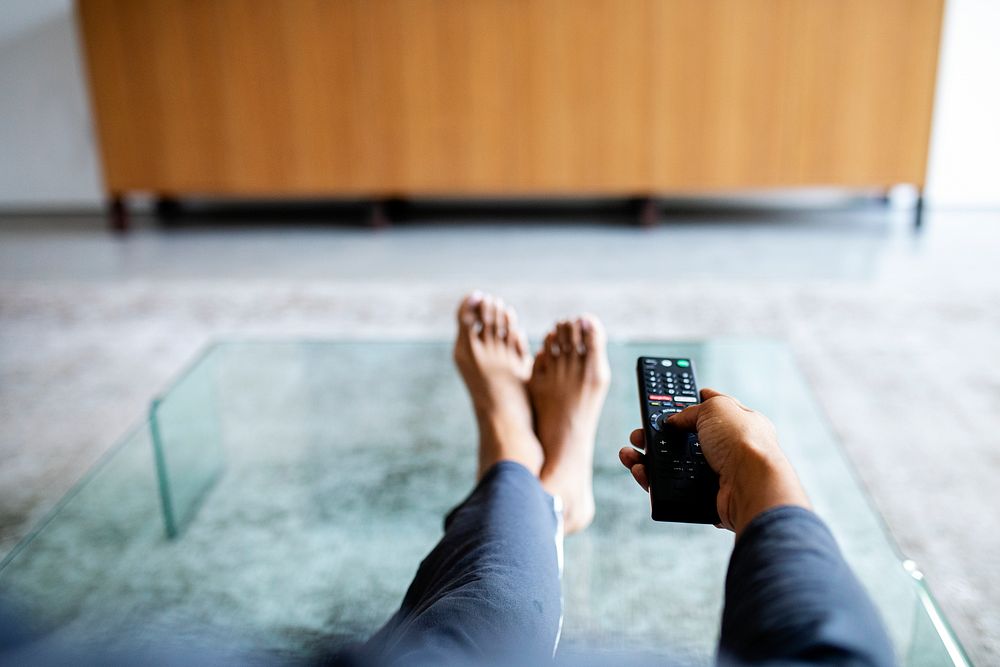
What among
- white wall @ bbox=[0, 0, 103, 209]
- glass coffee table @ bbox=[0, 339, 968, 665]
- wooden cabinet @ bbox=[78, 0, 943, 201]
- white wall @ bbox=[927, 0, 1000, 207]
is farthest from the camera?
white wall @ bbox=[0, 0, 103, 209]

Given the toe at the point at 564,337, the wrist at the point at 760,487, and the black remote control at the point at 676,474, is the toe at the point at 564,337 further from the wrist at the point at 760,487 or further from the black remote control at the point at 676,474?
the wrist at the point at 760,487

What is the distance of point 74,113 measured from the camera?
3.63m

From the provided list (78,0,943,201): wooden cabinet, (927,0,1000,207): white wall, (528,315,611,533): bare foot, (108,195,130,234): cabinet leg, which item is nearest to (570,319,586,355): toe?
(528,315,611,533): bare foot

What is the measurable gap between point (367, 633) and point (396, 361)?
59 centimetres

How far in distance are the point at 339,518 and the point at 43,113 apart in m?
3.17

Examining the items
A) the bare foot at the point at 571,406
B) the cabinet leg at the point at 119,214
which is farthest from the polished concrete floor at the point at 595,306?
the bare foot at the point at 571,406

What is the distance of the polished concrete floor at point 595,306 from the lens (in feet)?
4.75

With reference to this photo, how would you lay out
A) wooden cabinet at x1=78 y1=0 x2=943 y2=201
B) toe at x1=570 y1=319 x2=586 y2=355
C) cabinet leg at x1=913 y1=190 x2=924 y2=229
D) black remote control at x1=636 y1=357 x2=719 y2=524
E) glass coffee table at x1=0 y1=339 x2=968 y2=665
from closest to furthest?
black remote control at x1=636 y1=357 x2=719 y2=524 → glass coffee table at x1=0 y1=339 x2=968 y2=665 → toe at x1=570 y1=319 x2=586 y2=355 → wooden cabinet at x1=78 y1=0 x2=943 y2=201 → cabinet leg at x1=913 y1=190 x2=924 y2=229

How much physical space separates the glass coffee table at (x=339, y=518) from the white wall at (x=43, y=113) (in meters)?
2.63

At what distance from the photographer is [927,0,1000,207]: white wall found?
3.23 metres

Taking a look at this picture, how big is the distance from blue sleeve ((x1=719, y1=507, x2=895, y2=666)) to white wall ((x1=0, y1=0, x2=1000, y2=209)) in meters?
2.95

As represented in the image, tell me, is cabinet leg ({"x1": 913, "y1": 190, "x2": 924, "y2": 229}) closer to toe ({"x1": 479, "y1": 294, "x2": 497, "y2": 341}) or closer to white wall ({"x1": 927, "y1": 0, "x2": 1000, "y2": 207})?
white wall ({"x1": 927, "y1": 0, "x2": 1000, "y2": 207})

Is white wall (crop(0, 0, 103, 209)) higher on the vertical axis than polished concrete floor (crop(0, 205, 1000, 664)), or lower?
higher

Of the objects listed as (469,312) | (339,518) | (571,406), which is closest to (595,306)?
(469,312)
